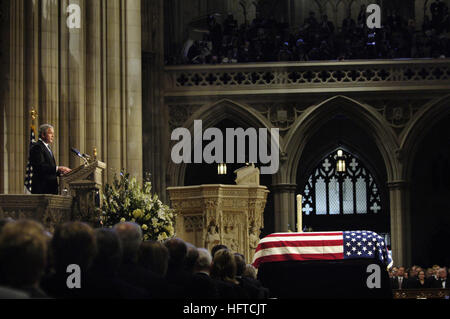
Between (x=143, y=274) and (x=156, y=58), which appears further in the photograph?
(x=156, y=58)

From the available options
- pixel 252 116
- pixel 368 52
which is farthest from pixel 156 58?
pixel 368 52

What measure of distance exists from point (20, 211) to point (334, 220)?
18747mm

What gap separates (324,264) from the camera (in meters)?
8.70

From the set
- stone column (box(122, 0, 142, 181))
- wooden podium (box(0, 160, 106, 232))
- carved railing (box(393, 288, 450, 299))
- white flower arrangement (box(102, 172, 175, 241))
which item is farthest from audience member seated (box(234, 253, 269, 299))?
stone column (box(122, 0, 142, 181))

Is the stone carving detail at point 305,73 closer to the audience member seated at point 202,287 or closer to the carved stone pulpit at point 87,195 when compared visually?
the carved stone pulpit at point 87,195

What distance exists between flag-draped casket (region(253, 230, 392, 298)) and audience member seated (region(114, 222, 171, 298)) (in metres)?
4.37

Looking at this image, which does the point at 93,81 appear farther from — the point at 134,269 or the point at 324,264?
the point at 134,269

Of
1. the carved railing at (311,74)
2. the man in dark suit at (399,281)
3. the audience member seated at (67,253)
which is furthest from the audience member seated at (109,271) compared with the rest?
the carved railing at (311,74)

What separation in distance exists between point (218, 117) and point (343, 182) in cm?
509

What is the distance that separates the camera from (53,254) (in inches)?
137

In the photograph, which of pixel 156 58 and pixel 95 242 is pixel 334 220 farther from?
pixel 95 242

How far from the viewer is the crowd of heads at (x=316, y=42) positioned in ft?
76.7

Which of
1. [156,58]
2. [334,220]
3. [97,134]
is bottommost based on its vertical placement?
[334,220]
